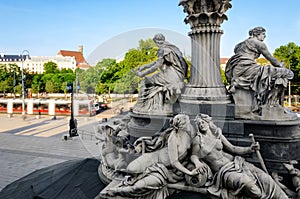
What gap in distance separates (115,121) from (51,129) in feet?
44.7

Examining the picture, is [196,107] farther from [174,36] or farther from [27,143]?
[27,143]

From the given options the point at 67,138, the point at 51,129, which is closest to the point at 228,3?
the point at 67,138

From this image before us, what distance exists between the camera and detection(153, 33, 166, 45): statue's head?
637 centimetres

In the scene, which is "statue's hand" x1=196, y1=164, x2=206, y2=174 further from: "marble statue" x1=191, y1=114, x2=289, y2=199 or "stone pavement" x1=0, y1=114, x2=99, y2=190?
"stone pavement" x1=0, y1=114, x2=99, y2=190

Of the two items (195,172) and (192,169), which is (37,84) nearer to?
(192,169)

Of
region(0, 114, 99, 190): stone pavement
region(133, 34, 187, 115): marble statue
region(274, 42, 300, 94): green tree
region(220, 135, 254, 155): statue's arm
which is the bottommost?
region(0, 114, 99, 190): stone pavement

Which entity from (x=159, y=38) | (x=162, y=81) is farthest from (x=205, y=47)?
(x=162, y=81)

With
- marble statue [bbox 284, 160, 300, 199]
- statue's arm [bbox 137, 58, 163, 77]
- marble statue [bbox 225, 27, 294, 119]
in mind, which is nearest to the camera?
marble statue [bbox 284, 160, 300, 199]

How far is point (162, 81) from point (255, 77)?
7.00 feet

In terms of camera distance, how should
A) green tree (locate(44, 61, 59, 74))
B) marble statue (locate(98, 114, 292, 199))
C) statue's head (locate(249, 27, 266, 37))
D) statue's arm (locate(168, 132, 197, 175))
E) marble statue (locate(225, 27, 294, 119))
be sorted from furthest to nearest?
green tree (locate(44, 61, 59, 74))
statue's head (locate(249, 27, 266, 37))
marble statue (locate(225, 27, 294, 119))
statue's arm (locate(168, 132, 197, 175))
marble statue (locate(98, 114, 292, 199))

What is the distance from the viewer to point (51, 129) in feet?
60.5

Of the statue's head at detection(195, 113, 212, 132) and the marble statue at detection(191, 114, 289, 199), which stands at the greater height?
the statue's head at detection(195, 113, 212, 132)

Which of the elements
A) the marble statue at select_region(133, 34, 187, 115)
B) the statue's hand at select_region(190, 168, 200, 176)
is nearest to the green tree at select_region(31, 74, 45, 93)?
the marble statue at select_region(133, 34, 187, 115)

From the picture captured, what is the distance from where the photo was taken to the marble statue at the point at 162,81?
6.11 metres
